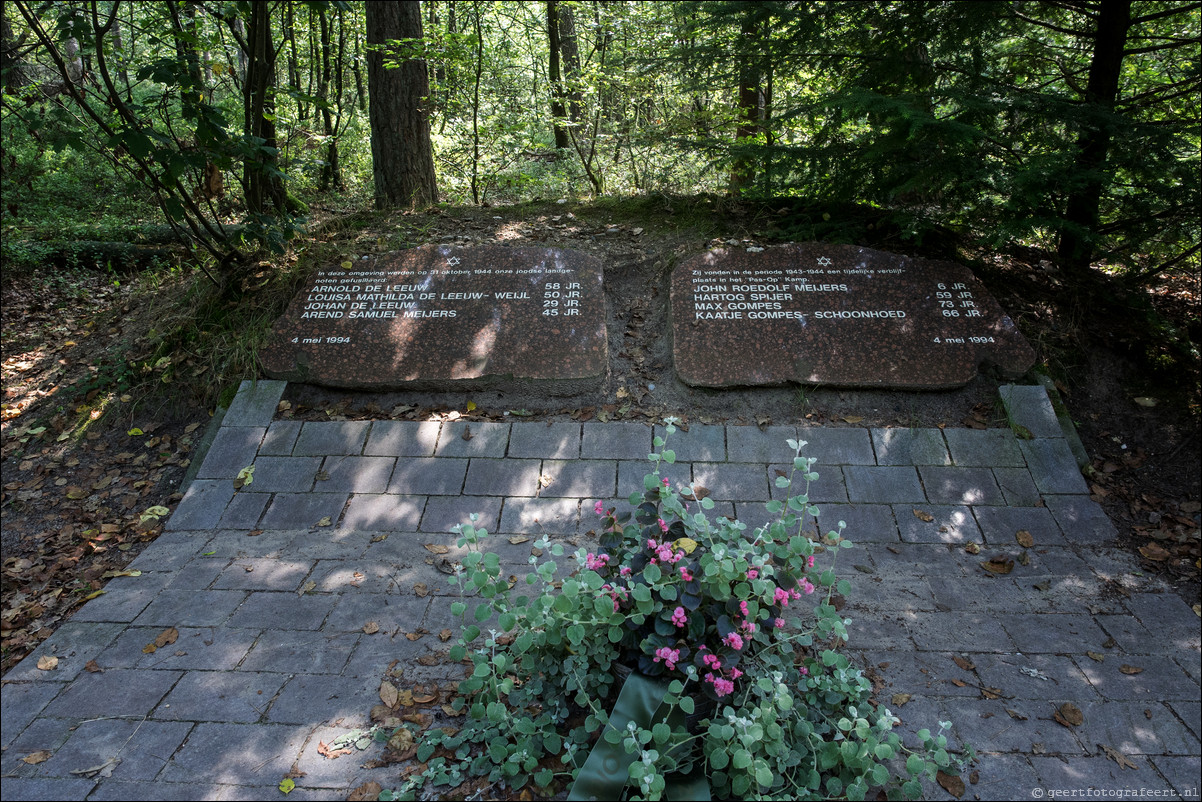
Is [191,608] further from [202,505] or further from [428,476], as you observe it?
[428,476]

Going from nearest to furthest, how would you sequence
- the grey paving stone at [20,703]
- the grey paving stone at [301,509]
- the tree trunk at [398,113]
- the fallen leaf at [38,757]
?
the fallen leaf at [38,757] → the grey paving stone at [20,703] → the grey paving stone at [301,509] → the tree trunk at [398,113]

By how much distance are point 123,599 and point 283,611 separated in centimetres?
81

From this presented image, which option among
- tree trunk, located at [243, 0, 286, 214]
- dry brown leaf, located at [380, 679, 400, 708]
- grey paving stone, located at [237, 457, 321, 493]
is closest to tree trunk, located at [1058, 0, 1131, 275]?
dry brown leaf, located at [380, 679, 400, 708]

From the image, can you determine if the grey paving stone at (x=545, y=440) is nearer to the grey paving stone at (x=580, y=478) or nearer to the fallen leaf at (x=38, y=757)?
the grey paving stone at (x=580, y=478)

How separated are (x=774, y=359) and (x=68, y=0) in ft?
16.5

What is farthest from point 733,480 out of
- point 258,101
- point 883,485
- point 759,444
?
point 258,101

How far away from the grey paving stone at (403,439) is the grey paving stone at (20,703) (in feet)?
6.04

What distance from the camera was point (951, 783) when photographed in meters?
2.23

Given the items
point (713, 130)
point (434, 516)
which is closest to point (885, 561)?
point (434, 516)

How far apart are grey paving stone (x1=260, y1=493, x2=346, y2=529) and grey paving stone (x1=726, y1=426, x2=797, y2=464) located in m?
2.27

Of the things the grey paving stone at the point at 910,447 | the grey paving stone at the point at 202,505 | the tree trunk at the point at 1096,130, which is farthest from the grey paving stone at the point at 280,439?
the tree trunk at the point at 1096,130

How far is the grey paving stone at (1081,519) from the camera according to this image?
358 cm

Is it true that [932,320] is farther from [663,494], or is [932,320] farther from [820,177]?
[663,494]

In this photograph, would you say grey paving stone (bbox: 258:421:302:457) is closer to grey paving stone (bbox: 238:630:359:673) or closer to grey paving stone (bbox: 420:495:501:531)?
grey paving stone (bbox: 420:495:501:531)
